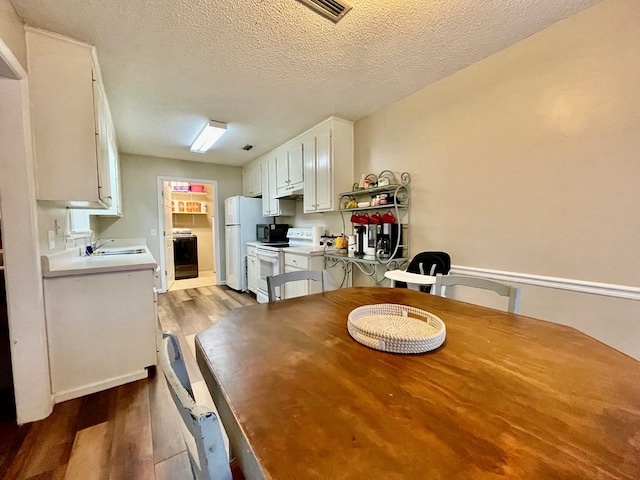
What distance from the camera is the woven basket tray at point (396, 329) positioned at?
33.6 inches

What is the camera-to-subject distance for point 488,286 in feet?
4.49

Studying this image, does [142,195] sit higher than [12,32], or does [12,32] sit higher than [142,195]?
[12,32]

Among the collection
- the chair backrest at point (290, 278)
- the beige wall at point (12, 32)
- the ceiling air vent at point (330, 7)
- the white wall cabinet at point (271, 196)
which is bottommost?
the chair backrest at point (290, 278)

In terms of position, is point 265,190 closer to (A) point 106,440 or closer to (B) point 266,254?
(B) point 266,254

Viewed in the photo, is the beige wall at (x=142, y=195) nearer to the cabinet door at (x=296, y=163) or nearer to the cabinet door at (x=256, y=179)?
the cabinet door at (x=256, y=179)

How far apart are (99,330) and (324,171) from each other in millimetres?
2552

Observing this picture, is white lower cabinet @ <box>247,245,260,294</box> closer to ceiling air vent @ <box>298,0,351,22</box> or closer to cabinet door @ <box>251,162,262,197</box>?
cabinet door @ <box>251,162,262,197</box>

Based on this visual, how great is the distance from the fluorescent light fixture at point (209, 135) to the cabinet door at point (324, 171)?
1.15 m

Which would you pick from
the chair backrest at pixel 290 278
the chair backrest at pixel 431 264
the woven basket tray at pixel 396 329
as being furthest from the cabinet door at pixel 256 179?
the woven basket tray at pixel 396 329

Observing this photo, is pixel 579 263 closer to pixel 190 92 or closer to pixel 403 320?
pixel 403 320

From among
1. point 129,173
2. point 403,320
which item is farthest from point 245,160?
point 403,320

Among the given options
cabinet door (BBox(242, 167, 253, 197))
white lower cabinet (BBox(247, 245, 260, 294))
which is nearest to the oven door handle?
white lower cabinet (BBox(247, 245, 260, 294))

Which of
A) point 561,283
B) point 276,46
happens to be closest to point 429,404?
point 561,283

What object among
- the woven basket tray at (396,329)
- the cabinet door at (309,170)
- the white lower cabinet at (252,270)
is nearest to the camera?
the woven basket tray at (396,329)
